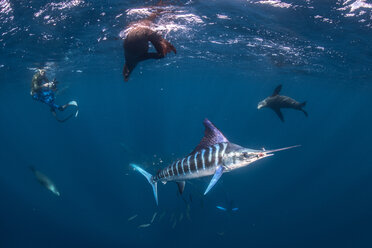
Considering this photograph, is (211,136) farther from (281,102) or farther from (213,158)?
(281,102)

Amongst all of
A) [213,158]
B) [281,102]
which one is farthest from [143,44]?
[281,102]

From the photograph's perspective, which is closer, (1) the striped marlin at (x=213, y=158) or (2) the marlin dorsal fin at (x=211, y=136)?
(1) the striped marlin at (x=213, y=158)

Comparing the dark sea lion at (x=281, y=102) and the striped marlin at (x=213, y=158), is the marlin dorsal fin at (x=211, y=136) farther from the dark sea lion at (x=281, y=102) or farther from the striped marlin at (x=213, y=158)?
the dark sea lion at (x=281, y=102)

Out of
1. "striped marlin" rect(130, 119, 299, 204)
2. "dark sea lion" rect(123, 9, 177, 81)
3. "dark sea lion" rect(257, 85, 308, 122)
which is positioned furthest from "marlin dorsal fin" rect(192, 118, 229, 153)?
"dark sea lion" rect(257, 85, 308, 122)

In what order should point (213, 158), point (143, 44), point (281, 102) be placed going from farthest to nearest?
point (281, 102) → point (143, 44) → point (213, 158)

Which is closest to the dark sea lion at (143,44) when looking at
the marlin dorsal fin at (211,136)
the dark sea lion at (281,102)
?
the marlin dorsal fin at (211,136)

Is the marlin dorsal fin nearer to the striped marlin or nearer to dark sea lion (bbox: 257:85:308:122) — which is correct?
the striped marlin

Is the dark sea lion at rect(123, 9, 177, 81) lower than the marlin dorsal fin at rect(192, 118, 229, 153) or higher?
higher

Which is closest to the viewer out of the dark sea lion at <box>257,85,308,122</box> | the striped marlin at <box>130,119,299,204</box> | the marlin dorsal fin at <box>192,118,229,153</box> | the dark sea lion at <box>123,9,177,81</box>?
the striped marlin at <box>130,119,299,204</box>

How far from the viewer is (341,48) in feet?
48.5

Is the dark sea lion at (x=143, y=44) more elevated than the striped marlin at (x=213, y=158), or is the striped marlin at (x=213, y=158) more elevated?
the dark sea lion at (x=143, y=44)

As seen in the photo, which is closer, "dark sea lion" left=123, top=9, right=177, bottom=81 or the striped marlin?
the striped marlin

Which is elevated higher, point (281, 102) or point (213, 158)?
point (213, 158)

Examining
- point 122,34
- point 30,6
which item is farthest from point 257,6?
point 30,6
